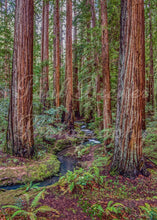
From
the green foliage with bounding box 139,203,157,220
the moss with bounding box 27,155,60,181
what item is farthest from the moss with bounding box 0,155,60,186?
the green foliage with bounding box 139,203,157,220

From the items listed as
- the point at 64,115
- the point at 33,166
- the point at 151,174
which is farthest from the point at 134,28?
the point at 64,115

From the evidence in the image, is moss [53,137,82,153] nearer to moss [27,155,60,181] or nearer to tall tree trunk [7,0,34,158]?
moss [27,155,60,181]

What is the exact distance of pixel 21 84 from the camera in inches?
227

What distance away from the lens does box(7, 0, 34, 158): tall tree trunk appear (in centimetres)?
566

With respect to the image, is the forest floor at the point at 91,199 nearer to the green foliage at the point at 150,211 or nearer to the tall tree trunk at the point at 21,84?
the green foliage at the point at 150,211

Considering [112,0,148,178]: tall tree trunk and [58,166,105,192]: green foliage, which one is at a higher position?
[112,0,148,178]: tall tree trunk

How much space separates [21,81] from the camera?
575 cm

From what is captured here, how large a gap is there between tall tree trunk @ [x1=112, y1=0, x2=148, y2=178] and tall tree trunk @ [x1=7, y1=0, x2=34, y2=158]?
3.79 m

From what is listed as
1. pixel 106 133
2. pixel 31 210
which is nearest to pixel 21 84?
pixel 106 133

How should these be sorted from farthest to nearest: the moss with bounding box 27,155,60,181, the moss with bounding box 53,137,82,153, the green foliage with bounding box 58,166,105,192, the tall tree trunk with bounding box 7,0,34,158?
the moss with bounding box 53,137,82,153
the tall tree trunk with bounding box 7,0,34,158
the moss with bounding box 27,155,60,181
the green foliage with bounding box 58,166,105,192

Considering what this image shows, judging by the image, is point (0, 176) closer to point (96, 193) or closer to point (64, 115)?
point (96, 193)

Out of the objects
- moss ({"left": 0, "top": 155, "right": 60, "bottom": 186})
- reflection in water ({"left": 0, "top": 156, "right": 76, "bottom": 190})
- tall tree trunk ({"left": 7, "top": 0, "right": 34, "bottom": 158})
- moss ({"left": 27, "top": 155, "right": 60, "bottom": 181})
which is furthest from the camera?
tall tree trunk ({"left": 7, "top": 0, "right": 34, "bottom": 158})

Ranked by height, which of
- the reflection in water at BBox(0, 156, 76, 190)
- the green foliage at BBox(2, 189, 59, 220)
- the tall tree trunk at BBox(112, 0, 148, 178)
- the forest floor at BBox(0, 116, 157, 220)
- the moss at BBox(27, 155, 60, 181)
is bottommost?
the reflection in water at BBox(0, 156, 76, 190)

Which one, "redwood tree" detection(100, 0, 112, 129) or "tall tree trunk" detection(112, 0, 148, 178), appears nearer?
"tall tree trunk" detection(112, 0, 148, 178)
